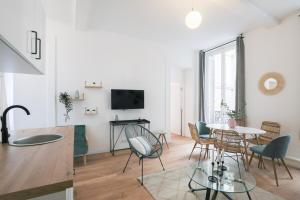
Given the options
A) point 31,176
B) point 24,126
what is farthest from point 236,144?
point 24,126

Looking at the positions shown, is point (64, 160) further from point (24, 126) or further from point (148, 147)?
point (24, 126)

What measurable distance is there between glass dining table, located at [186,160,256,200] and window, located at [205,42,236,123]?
279cm

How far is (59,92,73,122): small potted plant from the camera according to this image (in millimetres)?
3473

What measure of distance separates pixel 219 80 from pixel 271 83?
1523 mm

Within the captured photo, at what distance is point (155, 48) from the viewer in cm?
471

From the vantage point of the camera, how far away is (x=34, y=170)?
893mm

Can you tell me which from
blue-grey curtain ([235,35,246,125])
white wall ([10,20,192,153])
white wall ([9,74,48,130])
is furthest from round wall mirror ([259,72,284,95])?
white wall ([9,74,48,130])

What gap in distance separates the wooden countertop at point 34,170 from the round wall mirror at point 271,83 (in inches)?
156

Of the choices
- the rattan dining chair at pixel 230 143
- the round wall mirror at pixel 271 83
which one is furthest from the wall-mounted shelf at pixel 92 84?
the round wall mirror at pixel 271 83

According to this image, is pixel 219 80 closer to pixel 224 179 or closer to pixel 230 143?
pixel 230 143

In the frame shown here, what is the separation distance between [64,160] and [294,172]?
A: 12.4ft

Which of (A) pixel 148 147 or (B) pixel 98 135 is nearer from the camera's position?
(A) pixel 148 147

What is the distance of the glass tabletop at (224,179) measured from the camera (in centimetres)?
180

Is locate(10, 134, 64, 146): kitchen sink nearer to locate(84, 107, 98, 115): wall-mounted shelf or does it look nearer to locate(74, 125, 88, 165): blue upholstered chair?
locate(74, 125, 88, 165): blue upholstered chair
